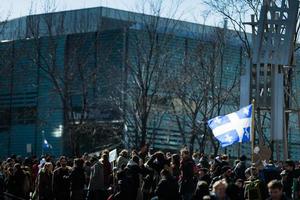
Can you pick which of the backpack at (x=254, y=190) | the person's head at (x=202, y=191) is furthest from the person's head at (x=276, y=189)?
the backpack at (x=254, y=190)

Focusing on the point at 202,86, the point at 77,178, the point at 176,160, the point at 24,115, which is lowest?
the point at 77,178

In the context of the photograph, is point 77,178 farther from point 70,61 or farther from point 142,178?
point 70,61

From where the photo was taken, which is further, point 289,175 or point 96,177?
point 96,177

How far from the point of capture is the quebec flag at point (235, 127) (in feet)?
68.1

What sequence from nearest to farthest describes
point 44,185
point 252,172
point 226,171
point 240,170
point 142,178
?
point 252,172, point 226,171, point 240,170, point 142,178, point 44,185

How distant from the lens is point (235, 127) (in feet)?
69.3

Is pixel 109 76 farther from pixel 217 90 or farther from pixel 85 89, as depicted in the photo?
pixel 217 90

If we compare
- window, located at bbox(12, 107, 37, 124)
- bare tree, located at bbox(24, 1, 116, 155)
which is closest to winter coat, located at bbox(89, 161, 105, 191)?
bare tree, located at bbox(24, 1, 116, 155)

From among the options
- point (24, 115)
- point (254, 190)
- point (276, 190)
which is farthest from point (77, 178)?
point (24, 115)

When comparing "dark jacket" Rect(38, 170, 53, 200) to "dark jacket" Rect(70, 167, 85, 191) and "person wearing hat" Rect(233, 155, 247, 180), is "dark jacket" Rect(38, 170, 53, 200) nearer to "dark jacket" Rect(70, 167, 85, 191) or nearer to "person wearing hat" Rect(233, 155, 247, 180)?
"dark jacket" Rect(70, 167, 85, 191)

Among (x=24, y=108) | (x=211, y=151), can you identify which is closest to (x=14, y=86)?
(x=24, y=108)

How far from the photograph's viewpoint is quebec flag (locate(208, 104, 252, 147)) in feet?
68.1

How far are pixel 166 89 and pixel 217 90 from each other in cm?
291

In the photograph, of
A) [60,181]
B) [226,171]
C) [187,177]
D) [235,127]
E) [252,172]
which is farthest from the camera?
[60,181]
